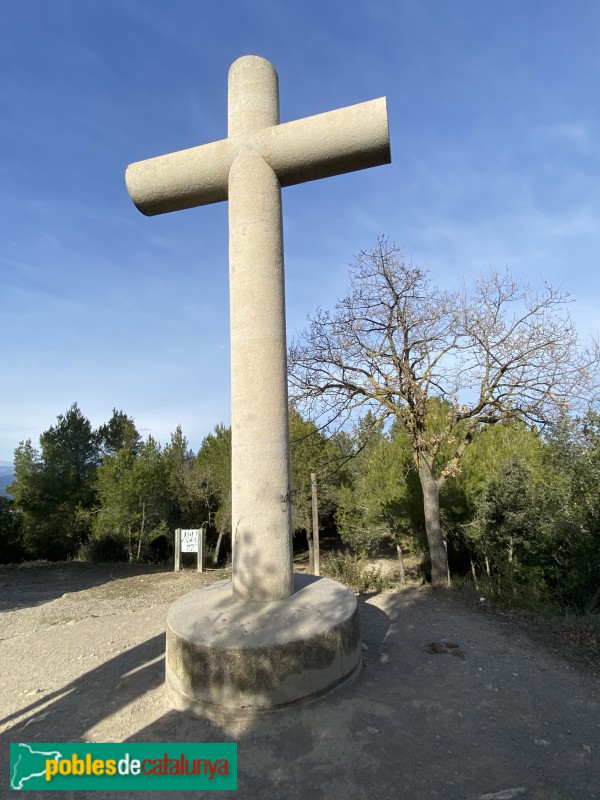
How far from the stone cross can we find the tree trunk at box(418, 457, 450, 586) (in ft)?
17.3

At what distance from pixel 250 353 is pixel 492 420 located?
245 inches

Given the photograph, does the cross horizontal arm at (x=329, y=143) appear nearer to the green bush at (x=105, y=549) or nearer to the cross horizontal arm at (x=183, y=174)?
the cross horizontal arm at (x=183, y=174)

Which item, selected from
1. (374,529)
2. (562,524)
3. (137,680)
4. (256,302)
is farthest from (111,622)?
(374,529)

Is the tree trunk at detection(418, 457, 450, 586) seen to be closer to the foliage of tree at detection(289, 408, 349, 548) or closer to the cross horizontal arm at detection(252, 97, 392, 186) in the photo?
the cross horizontal arm at detection(252, 97, 392, 186)

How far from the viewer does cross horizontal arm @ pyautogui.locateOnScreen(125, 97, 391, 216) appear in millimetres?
4641

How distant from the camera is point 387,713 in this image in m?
3.61

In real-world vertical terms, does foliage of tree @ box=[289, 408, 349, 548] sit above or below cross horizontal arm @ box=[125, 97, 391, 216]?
below

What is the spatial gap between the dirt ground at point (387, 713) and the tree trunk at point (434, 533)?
2.19m

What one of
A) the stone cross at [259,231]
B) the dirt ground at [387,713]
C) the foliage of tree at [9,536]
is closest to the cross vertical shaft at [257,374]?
the stone cross at [259,231]

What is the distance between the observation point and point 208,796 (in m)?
2.82

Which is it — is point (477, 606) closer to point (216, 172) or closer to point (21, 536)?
point (216, 172)

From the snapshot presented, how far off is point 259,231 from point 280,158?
849 millimetres

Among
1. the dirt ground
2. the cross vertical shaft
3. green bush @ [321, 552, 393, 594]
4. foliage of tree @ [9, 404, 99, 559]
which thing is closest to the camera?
the dirt ground

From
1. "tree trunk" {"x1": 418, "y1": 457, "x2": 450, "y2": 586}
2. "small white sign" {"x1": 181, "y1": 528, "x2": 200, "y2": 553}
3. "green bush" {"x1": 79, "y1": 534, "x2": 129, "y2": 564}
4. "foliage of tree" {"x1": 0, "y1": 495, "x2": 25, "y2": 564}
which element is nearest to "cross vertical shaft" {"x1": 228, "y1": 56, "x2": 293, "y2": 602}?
"tree trunk" {"x1": 418, "y1": 457, "x2": 450, "y2": 586}
